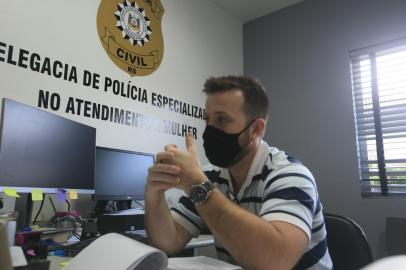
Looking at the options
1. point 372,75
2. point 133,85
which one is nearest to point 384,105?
point 372,75

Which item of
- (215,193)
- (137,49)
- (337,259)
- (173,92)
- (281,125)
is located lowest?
(337,259)

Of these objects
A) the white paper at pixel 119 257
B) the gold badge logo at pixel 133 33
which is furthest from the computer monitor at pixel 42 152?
the gold badge logo at pixel 133 33

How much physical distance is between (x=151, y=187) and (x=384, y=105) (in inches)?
89.7

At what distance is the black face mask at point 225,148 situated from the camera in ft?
3.94

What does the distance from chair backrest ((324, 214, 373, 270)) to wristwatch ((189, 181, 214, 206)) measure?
623 mm

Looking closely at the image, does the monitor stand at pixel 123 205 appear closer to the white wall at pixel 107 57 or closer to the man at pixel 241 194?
the white wall at pixel 107 57

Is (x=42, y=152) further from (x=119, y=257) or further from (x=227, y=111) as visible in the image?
(x=119, y=257)

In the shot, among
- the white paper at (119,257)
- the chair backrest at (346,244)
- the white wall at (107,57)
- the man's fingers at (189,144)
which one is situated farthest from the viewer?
the white wall at (107,57)

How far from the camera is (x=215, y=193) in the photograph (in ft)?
2.74

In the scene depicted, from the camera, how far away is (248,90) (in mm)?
1243

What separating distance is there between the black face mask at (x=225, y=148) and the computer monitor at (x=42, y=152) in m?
0.72

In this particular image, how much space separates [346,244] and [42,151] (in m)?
1.25

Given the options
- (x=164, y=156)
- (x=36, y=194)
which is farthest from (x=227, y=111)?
(x=36, y=194)

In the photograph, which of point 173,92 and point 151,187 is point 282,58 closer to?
point 173,92
